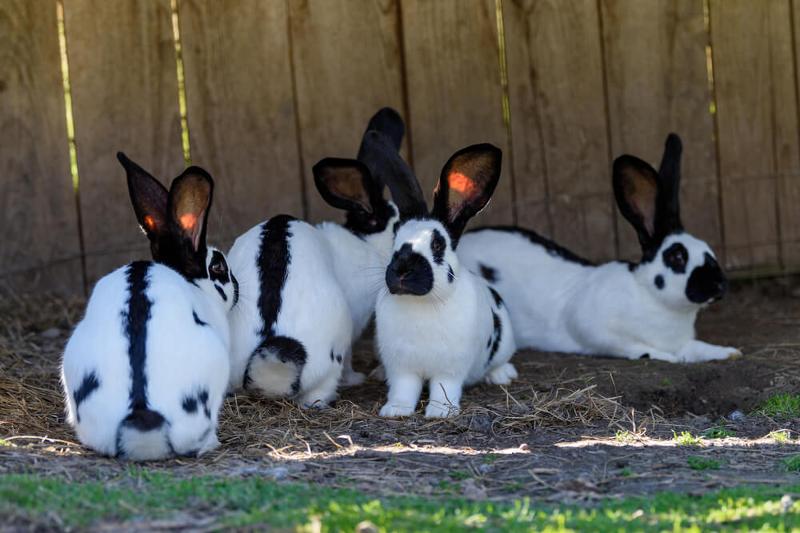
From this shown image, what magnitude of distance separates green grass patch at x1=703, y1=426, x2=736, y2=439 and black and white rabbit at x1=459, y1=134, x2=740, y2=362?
173 cm

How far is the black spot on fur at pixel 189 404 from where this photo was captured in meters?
5.04

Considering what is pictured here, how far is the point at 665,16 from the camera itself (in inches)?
346

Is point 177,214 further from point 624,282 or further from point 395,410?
point 624,282

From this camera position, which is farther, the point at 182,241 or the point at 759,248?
the point at 759,248

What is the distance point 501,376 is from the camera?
7145 mm

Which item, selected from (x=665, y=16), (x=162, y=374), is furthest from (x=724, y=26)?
(x=162, y=374)

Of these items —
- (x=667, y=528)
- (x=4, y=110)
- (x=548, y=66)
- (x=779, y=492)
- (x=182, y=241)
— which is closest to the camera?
(x=667, y=528)

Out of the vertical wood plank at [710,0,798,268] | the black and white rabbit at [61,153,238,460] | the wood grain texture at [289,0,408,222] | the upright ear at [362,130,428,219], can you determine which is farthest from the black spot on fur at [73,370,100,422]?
the vertical wood plank at [710,0,798,268]

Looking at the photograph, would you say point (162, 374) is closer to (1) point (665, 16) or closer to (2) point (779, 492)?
(2) point (779, 492)

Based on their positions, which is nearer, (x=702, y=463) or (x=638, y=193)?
(x=702, y=463)

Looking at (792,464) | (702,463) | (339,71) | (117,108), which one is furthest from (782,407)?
(117,108)

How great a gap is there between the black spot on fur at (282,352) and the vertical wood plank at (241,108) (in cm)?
244

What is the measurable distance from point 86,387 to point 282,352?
1250 mm

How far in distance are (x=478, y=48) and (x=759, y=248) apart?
2596 mm
